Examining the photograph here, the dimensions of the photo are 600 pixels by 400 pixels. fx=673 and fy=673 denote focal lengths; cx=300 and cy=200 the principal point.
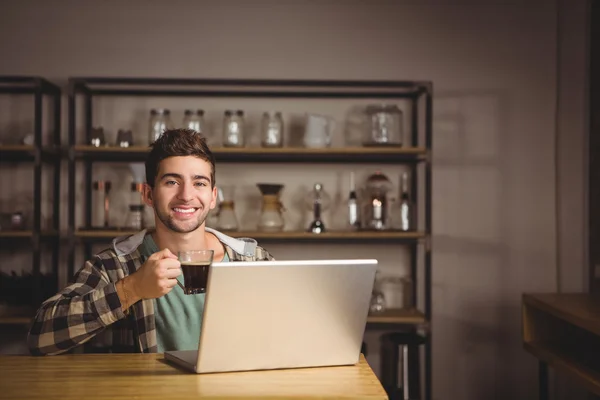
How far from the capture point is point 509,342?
12.5 feet

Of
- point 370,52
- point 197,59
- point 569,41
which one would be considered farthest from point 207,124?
point 569,41

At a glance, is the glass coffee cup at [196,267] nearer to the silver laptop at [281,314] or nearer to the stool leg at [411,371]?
the silver laptop at [281,314]

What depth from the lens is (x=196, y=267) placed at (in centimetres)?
158

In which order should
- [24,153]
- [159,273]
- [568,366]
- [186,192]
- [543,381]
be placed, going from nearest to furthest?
1. [159,273]
2. [186,192]
3. [568,366]
4. [543,381]
5. [24,153]

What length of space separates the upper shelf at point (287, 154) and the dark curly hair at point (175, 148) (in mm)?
1395

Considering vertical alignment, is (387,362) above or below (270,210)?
below

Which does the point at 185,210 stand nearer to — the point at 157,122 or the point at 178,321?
the point at 178,321

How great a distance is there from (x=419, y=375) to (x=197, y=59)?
2.12m

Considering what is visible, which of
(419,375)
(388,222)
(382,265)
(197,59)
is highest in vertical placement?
(197,59)

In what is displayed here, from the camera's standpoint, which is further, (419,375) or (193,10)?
(193,10)

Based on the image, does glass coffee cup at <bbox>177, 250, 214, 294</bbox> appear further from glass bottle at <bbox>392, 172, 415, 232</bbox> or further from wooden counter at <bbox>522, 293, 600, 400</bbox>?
glass bottle at <bbox>392, 172, 415, 232</bbox>

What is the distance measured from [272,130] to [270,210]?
1.39ft

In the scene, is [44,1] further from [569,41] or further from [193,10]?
[569,41]

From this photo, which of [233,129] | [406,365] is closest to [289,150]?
[233,129]
